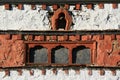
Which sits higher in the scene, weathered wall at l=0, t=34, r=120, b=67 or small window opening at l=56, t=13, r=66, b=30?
small window opening at l=56, t=13, r=66, b=30

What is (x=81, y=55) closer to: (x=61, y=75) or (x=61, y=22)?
(x=61, y=75)

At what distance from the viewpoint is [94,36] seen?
19.7 m

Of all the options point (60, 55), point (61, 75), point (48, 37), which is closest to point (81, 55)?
point (60, 55)

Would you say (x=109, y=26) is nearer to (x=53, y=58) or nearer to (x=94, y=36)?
(x=94, y=36)

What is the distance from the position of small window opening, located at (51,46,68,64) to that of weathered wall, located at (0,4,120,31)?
0.80m

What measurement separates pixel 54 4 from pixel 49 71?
7.86 feet

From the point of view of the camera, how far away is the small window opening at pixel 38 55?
1986 cm

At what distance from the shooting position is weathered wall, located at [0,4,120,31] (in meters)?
19.8

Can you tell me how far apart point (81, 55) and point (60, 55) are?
0.75 meters

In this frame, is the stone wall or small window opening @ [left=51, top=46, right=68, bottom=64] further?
small window opening @ [left=51, top=46, right=68, bottom=64]

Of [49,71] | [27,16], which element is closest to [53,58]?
[49,71]

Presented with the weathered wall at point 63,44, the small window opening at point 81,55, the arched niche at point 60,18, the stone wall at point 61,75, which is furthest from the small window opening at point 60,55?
the arched niche at point 60,18

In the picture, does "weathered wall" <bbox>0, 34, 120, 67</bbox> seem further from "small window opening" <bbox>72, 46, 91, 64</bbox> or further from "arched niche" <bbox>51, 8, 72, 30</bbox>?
"arched niche" <bbox>51, 8, 72, 30</bbox>

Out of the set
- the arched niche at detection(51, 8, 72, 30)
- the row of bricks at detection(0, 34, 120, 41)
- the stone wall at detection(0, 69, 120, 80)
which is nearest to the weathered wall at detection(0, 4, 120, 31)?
the arched niche at detection(51, 8, 72, 30)
